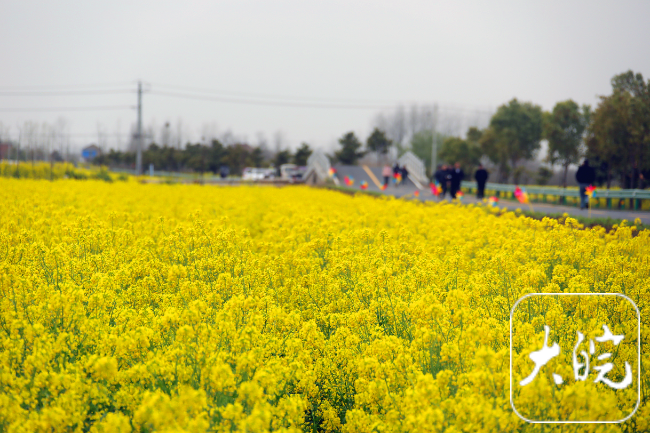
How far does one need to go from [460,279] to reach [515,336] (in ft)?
5.40

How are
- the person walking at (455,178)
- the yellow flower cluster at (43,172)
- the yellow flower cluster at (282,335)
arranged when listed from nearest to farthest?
the yellow flower cluster at (282,335)
the person walking at (455,178)
the yellow flower cluster at (43,172)

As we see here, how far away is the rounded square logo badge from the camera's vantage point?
9.52 ft

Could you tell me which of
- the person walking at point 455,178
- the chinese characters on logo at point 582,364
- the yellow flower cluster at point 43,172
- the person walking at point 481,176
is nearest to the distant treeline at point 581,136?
the person walking at point 481,176

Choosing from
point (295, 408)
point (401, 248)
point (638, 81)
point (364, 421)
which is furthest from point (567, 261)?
point (638, 81)

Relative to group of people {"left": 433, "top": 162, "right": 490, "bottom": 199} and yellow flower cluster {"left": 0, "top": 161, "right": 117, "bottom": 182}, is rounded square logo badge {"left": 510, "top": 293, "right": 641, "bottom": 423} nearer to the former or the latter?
group of people {"left": 433, "top": 162, "right": 490, "bottom": 199}

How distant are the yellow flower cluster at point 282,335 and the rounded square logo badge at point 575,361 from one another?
0.08ft

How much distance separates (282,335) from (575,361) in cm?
228

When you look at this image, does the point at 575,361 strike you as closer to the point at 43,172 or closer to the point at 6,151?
the point at 43,172

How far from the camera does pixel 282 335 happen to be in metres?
4.57

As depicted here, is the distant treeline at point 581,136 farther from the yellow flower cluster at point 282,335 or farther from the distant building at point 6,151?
the distant building at point 6,151

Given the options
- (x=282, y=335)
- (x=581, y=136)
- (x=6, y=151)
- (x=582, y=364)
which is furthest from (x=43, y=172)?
(x=6, y=151)

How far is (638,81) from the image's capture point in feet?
78.0

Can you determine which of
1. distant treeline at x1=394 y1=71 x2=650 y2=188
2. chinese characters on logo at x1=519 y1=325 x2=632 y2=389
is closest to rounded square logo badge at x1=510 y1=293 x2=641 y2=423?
chinese characters on logo at x1=519 y1=325 x2=632 y2=389

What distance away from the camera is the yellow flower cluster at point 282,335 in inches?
118
